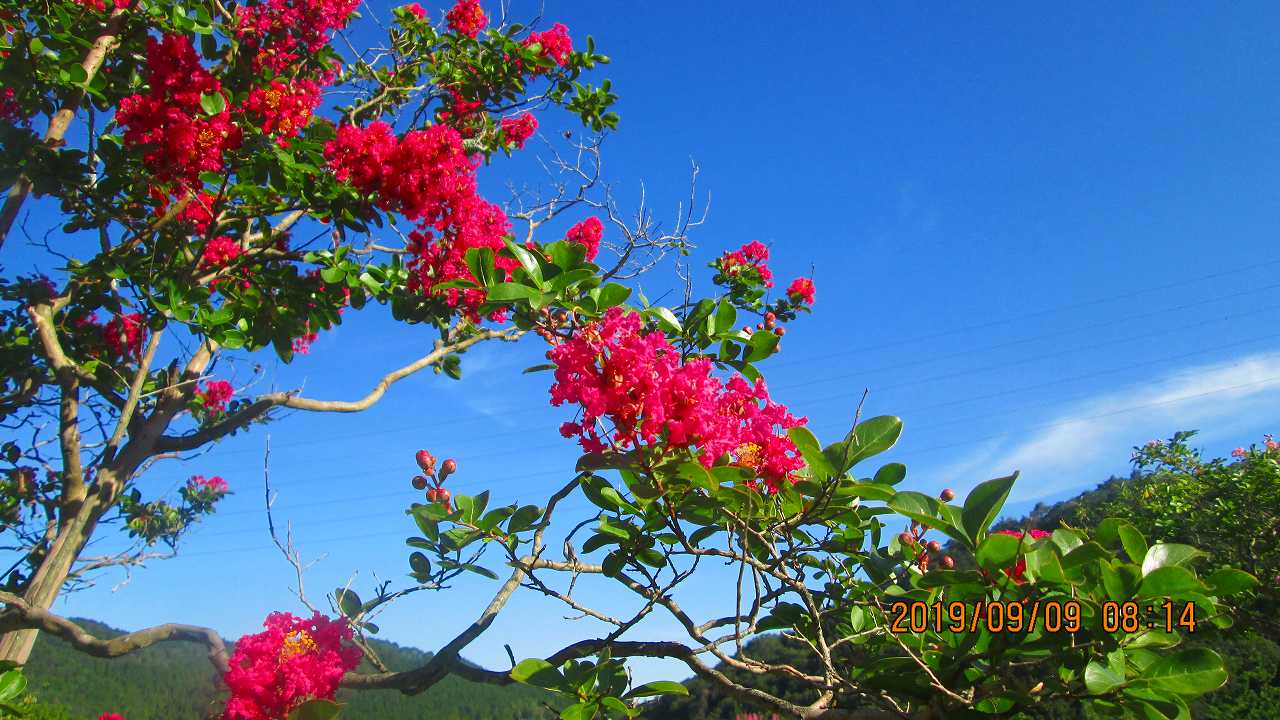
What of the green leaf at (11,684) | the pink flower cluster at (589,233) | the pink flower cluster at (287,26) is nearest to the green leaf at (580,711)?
the green leaf at (11,684)

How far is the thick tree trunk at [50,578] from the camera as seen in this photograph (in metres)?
2.52

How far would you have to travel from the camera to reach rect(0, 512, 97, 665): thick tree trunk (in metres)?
2.52

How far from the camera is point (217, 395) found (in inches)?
180

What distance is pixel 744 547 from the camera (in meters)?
1.14

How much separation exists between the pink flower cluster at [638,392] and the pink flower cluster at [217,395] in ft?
13.6

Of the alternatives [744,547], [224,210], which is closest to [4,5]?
[224,210]

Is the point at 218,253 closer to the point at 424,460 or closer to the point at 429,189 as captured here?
the point at 429,189

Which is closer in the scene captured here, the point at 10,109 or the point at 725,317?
the point at 725,317

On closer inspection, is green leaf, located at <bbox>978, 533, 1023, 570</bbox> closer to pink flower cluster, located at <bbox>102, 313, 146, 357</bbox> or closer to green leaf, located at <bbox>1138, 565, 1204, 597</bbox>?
green leaf, located at <bbox>1138, 565, 1204, 597</bbox>

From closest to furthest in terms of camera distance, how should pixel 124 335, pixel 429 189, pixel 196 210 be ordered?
pixel 429 189, pixel 196 210, pixel 124 335

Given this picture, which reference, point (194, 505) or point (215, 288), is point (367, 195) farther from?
point (194, 505)

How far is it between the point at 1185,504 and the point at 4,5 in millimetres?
8229

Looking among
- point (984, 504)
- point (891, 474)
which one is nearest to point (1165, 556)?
point (984, 504)

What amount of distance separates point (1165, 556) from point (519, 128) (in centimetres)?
428
